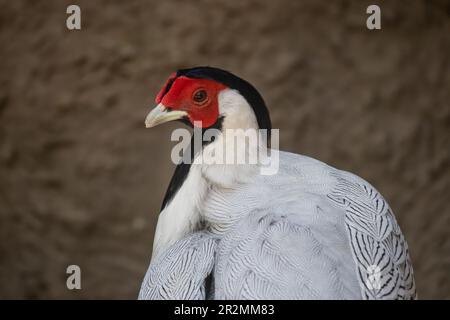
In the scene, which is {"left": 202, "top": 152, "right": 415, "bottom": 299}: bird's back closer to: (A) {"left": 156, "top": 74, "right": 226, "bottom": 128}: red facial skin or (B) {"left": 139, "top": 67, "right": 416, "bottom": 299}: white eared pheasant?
(B) {"left": 139, "top": 67, "right": 416, "bottom": 299}: white eared pheasant

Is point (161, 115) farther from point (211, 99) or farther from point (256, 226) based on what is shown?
point (256, 226)

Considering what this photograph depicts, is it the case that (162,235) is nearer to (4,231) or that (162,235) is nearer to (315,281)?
(315,281)

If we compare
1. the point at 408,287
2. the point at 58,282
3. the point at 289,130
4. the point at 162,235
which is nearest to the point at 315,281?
the point at 408,287

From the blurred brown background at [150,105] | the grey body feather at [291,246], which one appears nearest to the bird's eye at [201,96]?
the grey body feather at [291,246]

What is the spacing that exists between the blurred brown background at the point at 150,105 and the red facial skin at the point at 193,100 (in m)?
1.85

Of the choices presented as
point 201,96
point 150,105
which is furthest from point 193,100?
point 150,105

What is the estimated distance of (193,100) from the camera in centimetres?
219

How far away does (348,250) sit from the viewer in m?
1.95

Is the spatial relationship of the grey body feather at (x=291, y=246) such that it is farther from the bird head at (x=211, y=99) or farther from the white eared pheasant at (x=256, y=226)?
the bird head at (x=211, y=99)

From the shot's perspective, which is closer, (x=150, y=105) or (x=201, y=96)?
(x=201, y=96)

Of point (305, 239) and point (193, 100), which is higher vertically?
point (193, 100)

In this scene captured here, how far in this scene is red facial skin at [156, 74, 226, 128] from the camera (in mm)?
2170

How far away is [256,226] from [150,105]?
7.16 feet

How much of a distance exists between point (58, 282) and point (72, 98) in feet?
3.51
